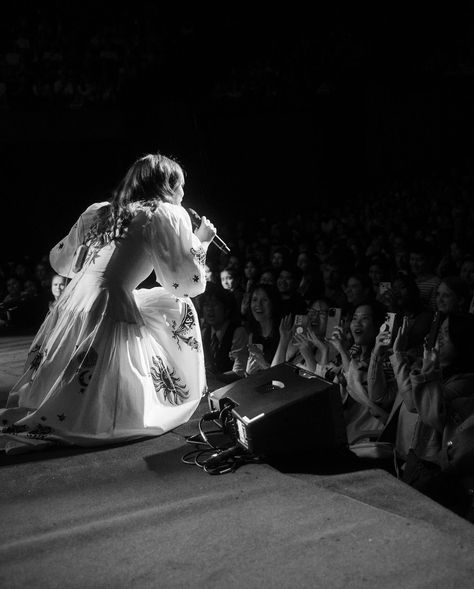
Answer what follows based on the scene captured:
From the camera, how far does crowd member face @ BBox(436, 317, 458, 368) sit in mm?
2684

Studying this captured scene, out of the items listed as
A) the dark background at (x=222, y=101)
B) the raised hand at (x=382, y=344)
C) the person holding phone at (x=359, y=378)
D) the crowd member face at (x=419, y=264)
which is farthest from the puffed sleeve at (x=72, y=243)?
the dark background at (x=222, y=101)

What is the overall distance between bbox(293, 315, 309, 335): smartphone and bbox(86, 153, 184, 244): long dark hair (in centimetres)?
96

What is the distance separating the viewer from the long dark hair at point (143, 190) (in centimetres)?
269

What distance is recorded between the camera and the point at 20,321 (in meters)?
7.00

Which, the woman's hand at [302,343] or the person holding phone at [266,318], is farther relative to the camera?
the person holding phone at [266,318]

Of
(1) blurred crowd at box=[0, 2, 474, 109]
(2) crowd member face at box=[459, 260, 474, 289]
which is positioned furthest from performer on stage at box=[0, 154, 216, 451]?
(1) blurred crowd at box=[0, 2, 474, 109]

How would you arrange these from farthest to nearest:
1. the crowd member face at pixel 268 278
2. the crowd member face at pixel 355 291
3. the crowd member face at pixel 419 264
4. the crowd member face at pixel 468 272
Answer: the crowd member face at pixel 268 278 < the crowd member face at pixel 419 264 < the crowd member face at pixel 468 272 < the crowd member face at pixel 355 291

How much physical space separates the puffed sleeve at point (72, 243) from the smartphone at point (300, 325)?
108cm

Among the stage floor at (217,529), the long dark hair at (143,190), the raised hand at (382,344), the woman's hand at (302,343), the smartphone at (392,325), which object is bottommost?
the stage floor at (217,529)

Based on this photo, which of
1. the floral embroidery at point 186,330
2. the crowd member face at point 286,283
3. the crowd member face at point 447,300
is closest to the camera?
the floral embroidery at point 186,330

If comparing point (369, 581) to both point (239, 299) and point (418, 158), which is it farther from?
point (418, 158)

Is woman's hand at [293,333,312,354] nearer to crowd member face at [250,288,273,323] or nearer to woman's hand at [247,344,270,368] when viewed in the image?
woman's hand at [247,344,270,368]

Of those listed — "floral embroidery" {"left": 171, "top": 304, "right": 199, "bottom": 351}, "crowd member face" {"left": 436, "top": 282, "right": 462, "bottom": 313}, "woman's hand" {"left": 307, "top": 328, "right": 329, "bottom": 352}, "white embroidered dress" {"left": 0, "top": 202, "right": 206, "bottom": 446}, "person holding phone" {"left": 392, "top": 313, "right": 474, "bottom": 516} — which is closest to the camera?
"person holding phone" {"left": 392, "top": 313, "right": 474, "bottom": 516}

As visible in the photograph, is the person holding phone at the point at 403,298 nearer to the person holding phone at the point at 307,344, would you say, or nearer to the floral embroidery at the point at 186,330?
the person holding phone at the point at 307,344
